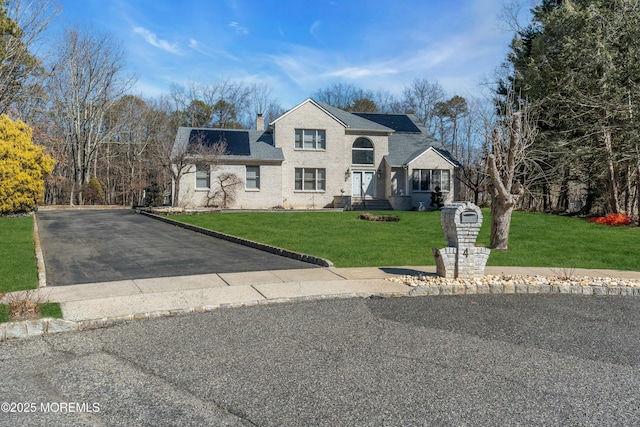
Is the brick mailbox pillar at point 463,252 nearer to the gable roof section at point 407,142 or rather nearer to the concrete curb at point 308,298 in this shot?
the concrete curb at point 308,298

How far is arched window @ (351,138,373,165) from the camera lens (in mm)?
30141

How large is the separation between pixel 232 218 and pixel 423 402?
57.4 feet

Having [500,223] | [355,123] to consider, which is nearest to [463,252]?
[500,223]

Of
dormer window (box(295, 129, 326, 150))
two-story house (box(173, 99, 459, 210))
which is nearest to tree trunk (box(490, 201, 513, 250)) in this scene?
two-story house (box(173, 99, 459, 210))

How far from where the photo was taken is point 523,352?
192 inches

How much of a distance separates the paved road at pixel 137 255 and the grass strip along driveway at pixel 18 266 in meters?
0.34

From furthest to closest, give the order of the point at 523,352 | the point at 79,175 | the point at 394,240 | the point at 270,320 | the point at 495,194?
1. the point at 79,175
2. the point at 394,240
3. the point at 495,194
4. the point at 270,320
5. the point at 523,352

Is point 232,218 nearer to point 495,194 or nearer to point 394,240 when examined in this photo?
point 394,240

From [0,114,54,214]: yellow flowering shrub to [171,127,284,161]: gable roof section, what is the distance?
691 centimetres

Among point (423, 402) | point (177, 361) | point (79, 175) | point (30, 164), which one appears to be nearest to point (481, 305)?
point (423, 402)

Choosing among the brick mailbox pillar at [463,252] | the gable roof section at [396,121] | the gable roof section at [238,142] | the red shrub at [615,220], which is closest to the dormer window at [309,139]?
the gable roof section at [238,142]

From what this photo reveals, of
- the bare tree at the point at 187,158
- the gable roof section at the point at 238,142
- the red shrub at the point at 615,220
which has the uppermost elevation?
the gable roof section at the point at 238,142

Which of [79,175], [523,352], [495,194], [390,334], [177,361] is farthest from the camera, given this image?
[79,175]

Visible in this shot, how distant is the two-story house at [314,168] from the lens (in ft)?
88.8
